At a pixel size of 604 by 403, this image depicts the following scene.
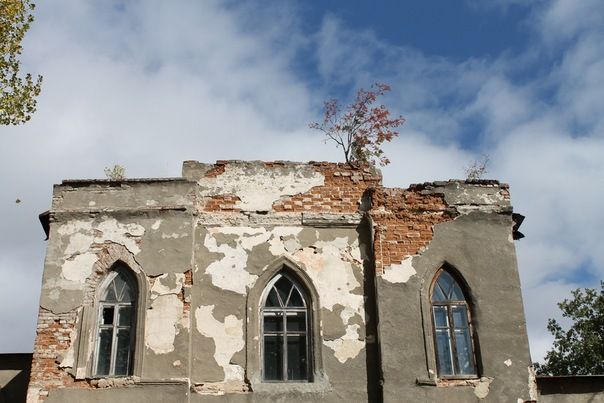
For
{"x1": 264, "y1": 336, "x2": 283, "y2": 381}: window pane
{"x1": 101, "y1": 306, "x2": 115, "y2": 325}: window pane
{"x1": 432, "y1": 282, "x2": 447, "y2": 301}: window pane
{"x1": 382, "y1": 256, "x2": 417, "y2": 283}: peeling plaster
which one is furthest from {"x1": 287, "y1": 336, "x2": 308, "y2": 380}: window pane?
{"x1": 101, "y1": 306, "x2": 115, "y2": 325}: window pane

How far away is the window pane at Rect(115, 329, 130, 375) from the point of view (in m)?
9.02

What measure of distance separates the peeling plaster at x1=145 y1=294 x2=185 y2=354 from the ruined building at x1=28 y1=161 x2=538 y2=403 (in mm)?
19

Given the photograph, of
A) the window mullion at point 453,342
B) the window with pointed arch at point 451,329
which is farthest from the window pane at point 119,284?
the window mullion at point 453,342

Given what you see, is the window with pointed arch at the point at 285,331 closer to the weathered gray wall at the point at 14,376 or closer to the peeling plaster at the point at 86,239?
the peeling plaster at the point at 86,239

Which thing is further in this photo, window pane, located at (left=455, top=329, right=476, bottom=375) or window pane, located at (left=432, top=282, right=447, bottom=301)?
window pane, located at (left=432, top=282, right=447, bottom=301)

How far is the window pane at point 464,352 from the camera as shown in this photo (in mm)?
9188

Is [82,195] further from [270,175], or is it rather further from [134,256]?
[270,175]

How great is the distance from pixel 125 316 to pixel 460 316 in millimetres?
4712

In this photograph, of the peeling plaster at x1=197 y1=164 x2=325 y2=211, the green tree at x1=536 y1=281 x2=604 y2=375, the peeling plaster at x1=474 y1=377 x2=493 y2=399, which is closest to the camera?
the peeling plaster at x1=474 y1=377 x2=493 y2=399

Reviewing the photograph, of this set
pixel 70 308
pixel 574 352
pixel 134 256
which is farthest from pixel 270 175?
pixel 574 352

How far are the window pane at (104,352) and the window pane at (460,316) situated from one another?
4.81m

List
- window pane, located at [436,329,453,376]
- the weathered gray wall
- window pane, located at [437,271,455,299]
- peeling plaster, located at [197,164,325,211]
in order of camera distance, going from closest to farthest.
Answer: window pane, located at [436,329,453,376] → window pane, located at [437,271,455,299] → peeling plaster, located at [197,164,325,211] → the weathered gray wall

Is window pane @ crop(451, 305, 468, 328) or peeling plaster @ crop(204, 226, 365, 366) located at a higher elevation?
peeling plaster @ crop(204, 226, 365, 366)

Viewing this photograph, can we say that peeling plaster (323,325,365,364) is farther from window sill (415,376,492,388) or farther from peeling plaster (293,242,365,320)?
window sill (415,376,492,388)
